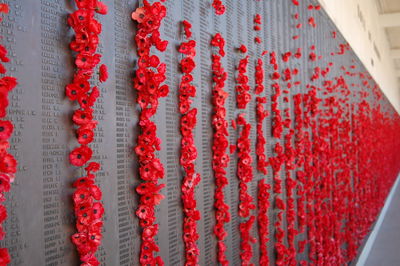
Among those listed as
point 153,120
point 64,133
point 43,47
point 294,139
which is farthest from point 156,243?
point 294,139

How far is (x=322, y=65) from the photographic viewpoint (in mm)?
5270

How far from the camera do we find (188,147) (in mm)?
2184

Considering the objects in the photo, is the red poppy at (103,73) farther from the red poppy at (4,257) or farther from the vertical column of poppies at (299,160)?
the vertical column of poppies at (299,160)

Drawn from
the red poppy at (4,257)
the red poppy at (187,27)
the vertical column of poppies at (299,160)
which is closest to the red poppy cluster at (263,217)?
the vertical column of poppies at (299,160)

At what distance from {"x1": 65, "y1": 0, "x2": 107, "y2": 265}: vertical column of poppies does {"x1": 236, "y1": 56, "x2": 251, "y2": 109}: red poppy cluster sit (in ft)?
4.54

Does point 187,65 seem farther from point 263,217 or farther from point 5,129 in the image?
point 263,217

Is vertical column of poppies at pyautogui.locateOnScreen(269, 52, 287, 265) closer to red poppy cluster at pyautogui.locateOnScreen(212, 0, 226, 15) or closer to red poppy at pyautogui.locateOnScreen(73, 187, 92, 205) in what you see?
red poppy cluster at pyautogui.locateOnScreen(212, 0, 226, 15)

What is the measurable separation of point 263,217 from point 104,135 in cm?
177

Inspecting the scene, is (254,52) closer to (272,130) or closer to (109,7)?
(272,130)

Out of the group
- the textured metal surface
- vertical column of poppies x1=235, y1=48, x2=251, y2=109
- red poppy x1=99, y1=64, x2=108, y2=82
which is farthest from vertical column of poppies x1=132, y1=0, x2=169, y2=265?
vertical column of poppies x1=235, y1=48, x2=251, y2=109

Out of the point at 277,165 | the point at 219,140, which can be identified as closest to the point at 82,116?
the point at 219,140

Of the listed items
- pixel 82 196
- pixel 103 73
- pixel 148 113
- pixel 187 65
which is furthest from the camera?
pixel 187 65

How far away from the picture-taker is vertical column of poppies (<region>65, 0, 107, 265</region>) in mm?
1493

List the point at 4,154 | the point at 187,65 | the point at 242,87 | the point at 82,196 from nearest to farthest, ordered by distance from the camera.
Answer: the point at 4,154
the point at 82,196
the point at 187,65
the point at 242,87
